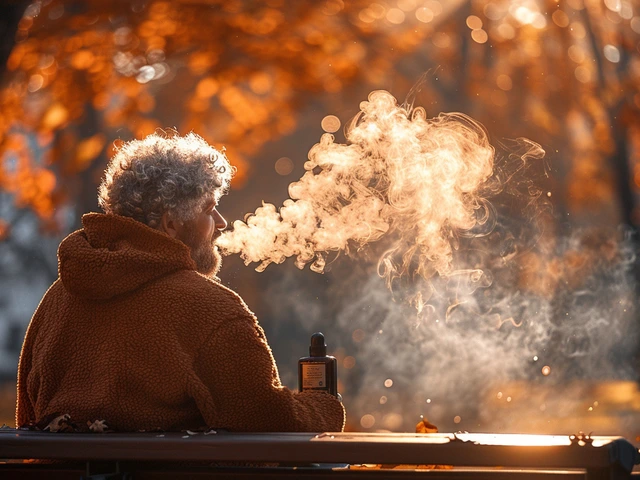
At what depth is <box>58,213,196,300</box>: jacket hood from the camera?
8.47 ft

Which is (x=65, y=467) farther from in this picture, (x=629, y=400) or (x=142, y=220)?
(x=629, y=400)

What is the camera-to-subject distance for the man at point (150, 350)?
2.56 metres

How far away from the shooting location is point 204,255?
3012mm

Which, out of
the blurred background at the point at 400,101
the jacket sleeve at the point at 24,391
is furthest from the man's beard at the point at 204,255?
the blurred background at the point at 400,101

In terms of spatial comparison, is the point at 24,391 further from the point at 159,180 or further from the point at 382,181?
the point at 382,181

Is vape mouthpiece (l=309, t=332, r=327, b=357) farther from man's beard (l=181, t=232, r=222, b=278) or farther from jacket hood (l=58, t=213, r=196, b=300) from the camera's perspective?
jacket hood (l=58, t=213, r=196, b=300)

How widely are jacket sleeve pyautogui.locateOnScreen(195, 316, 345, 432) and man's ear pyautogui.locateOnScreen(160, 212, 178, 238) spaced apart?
0.47m

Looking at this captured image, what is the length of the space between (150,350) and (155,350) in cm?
2

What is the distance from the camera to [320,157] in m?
4.79

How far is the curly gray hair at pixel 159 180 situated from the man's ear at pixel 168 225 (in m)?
0.01

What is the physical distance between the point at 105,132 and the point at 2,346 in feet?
8.50

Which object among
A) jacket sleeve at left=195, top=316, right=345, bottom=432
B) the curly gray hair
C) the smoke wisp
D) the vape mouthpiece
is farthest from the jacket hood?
the smoke wisp

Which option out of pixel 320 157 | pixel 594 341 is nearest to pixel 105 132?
pixel 320 157

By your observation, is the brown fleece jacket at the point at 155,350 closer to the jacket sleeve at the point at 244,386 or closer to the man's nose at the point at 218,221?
the jacket sleeve at the point at 244,386
